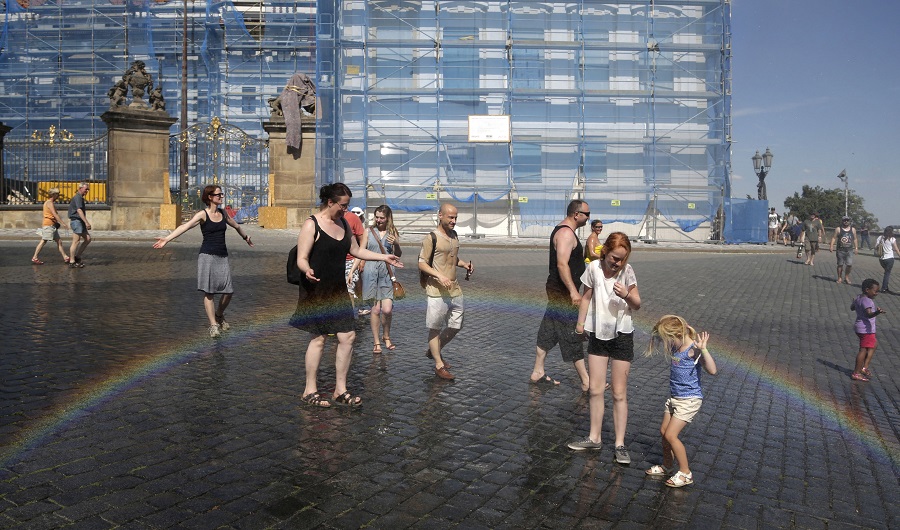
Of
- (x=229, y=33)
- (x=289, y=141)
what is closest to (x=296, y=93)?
(x=289, y=141)

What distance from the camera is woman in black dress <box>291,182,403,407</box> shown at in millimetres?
6238

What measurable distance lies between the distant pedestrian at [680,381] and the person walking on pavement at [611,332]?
33cm

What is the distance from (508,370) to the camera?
7.84 metres

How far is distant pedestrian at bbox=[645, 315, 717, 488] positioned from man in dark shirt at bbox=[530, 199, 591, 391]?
1.97 metres

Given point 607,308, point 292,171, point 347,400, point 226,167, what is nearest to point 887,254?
point 607,308

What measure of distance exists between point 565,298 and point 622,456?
7.18 ft

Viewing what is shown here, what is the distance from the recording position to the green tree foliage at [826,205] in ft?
252

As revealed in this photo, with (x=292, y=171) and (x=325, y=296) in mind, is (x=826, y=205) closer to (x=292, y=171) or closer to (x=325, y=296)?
(x=292, y=171)

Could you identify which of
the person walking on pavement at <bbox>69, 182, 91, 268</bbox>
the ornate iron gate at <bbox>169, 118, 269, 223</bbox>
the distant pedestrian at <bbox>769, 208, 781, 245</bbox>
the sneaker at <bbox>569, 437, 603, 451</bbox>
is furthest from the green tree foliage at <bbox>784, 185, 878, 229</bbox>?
the sneaker at <bbox>569, 437, 603, 451</bbox>

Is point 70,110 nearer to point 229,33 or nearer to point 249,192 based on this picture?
point 229,33

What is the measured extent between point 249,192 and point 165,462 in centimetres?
2783

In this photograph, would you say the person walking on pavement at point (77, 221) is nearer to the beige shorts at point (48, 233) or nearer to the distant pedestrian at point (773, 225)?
the beige shorts at point (48, 233)

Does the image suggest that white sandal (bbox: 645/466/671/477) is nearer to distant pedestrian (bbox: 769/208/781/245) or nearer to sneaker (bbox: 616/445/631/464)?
sneaker (bbox: 616/445/631/464)

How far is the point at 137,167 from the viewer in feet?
87.7
